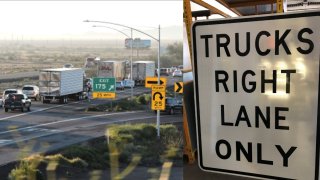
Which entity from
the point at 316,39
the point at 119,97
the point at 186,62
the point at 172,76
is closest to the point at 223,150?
the point at 316,39

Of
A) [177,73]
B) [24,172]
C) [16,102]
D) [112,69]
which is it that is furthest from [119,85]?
[24,172]

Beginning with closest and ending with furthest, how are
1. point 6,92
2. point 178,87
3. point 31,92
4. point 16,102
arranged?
1. point 178,87
2. point 16,102
3. point 6,92
4. point 31,92

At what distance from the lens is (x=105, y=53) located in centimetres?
390

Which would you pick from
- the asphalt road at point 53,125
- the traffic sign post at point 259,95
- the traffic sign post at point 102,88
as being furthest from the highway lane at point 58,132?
the traffic sign post at point 259,95

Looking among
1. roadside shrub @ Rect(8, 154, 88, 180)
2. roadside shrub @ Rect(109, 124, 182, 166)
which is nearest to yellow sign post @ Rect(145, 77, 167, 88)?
roadside shrub @ Rect(109, 124, 182, 166)

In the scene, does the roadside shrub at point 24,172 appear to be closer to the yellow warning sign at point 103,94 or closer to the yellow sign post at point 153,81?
the yellow warning sign at point 103,94

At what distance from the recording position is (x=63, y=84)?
3941 millimetres

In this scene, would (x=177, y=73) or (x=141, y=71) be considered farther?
(x=141, y=71)

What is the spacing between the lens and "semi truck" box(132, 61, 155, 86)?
3.80 metres

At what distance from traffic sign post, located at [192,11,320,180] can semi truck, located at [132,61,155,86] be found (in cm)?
271

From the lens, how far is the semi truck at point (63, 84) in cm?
367

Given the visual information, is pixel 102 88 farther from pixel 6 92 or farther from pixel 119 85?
pixel 6 92

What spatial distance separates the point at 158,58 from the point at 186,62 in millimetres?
1428

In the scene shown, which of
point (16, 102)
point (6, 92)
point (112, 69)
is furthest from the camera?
point (112, 69)
